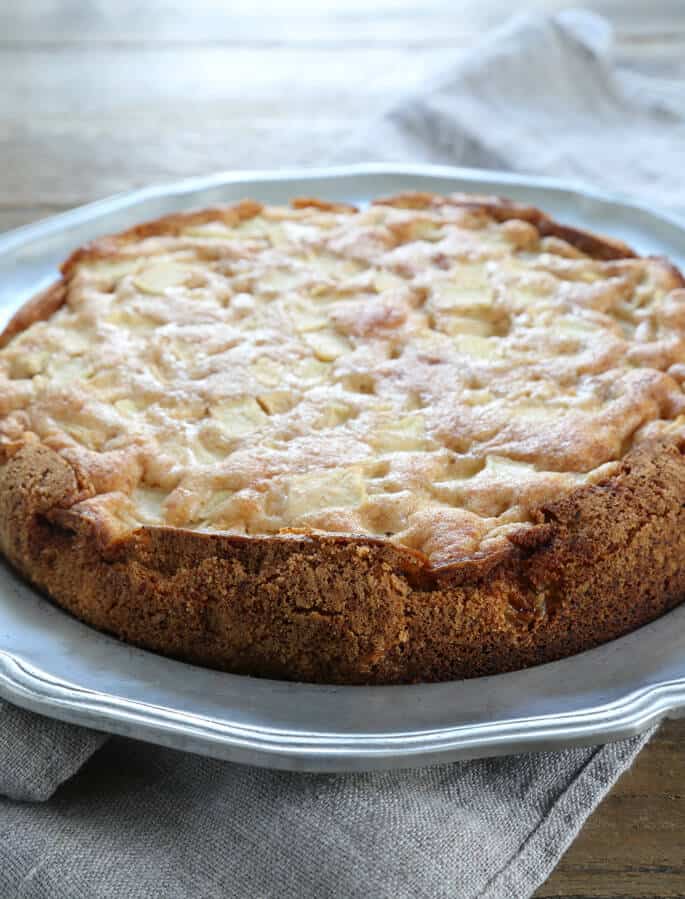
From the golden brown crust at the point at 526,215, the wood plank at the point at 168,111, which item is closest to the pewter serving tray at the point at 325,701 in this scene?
the golden brown crust at the point at 526,215

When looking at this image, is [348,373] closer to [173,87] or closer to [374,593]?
[374,593]

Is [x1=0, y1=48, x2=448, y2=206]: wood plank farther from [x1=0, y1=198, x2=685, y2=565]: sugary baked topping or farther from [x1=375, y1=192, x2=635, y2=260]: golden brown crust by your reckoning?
[x1=0, y1=198, x2=685, y2=565]: sugary baked topping

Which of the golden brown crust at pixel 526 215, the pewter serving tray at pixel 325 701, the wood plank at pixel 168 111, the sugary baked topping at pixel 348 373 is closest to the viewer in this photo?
the pewter serving tray at pixel 325 701

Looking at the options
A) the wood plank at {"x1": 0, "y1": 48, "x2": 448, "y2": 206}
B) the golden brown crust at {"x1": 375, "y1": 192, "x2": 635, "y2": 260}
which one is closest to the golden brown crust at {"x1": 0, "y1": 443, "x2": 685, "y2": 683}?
the golden brown crust at {"x1": 375, "y1": 192, "x2": 635, "y2": 260}

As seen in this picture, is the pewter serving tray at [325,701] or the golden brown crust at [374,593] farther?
the golden brown crust at [374,593]

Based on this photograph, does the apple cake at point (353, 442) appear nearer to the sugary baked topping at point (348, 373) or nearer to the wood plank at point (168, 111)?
the sugary baked topping at point (348, 373)

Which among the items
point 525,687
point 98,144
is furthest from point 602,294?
point 98,144

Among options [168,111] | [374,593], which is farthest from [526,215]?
[168,111]

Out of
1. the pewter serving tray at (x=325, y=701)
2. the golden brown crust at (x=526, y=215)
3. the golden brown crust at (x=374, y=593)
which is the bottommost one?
the pewter serving tray at (x=325, y=701)
